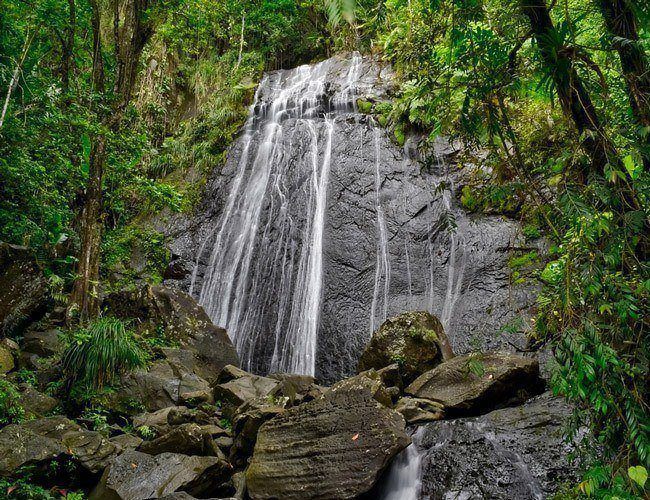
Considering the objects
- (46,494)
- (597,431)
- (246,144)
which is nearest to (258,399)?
(46,494)

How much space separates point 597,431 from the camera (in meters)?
3.07

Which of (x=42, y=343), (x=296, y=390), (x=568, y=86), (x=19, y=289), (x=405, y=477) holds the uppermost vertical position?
(x=568, y=86)

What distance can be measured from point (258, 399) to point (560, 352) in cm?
425

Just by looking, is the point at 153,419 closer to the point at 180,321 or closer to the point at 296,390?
the point at 296,390

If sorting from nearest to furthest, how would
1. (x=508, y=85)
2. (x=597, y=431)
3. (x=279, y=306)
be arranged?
(x=597, y=431) → (x=508, y=85) → (x=279, y=306)

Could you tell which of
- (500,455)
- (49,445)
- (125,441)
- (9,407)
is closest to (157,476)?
(125,441)

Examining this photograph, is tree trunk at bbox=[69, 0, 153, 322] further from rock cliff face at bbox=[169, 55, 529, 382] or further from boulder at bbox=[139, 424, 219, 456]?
rock cliff face at bbox=[169, 55, 529, 382]

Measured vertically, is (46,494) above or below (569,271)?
below

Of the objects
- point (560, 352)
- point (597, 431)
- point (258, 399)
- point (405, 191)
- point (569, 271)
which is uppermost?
point (405, 191)

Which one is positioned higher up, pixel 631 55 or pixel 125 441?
pixel 631 55

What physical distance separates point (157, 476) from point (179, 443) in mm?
473

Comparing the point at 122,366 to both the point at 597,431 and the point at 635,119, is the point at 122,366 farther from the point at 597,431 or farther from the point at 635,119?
the point at 635,119

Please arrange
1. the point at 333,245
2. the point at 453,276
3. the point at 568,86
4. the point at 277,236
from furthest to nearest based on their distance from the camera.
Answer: the point at 277,236, the point at 333,245, the point at 453,276, the point at 568,86

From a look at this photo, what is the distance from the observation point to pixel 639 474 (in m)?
2.50
